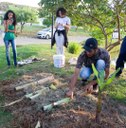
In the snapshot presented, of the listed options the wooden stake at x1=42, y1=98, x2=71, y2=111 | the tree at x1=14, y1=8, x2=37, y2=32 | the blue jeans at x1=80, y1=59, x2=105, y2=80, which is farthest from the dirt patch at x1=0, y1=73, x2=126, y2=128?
the tree at x1=14, y1=8, x2=37, y2=32

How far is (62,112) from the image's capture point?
14.5 feet

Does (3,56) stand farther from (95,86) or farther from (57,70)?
(95,86)

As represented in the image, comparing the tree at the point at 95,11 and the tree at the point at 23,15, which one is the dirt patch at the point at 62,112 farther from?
the tree at the point at 23,15

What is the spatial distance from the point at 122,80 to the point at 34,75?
2.02 meters

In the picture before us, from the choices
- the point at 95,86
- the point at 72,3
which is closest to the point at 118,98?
the point at 95,86

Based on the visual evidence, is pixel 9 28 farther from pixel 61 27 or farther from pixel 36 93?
pixel 36 93

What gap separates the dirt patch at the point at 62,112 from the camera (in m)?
4.18

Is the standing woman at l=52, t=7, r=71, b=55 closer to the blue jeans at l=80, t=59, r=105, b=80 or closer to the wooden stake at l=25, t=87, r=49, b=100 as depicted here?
the blue jeans at l=80, t=59, r=105, b=80

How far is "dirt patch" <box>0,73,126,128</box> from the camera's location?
4.18 m

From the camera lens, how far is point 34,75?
21.2ft

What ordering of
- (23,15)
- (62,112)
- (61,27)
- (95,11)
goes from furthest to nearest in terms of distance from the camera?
(23,15) < (95,11) < (61,27) < (62,112)

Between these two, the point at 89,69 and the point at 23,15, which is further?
the point at 23,15

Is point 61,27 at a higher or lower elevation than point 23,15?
lower

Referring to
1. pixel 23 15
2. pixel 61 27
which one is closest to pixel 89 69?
pixel 61 27
